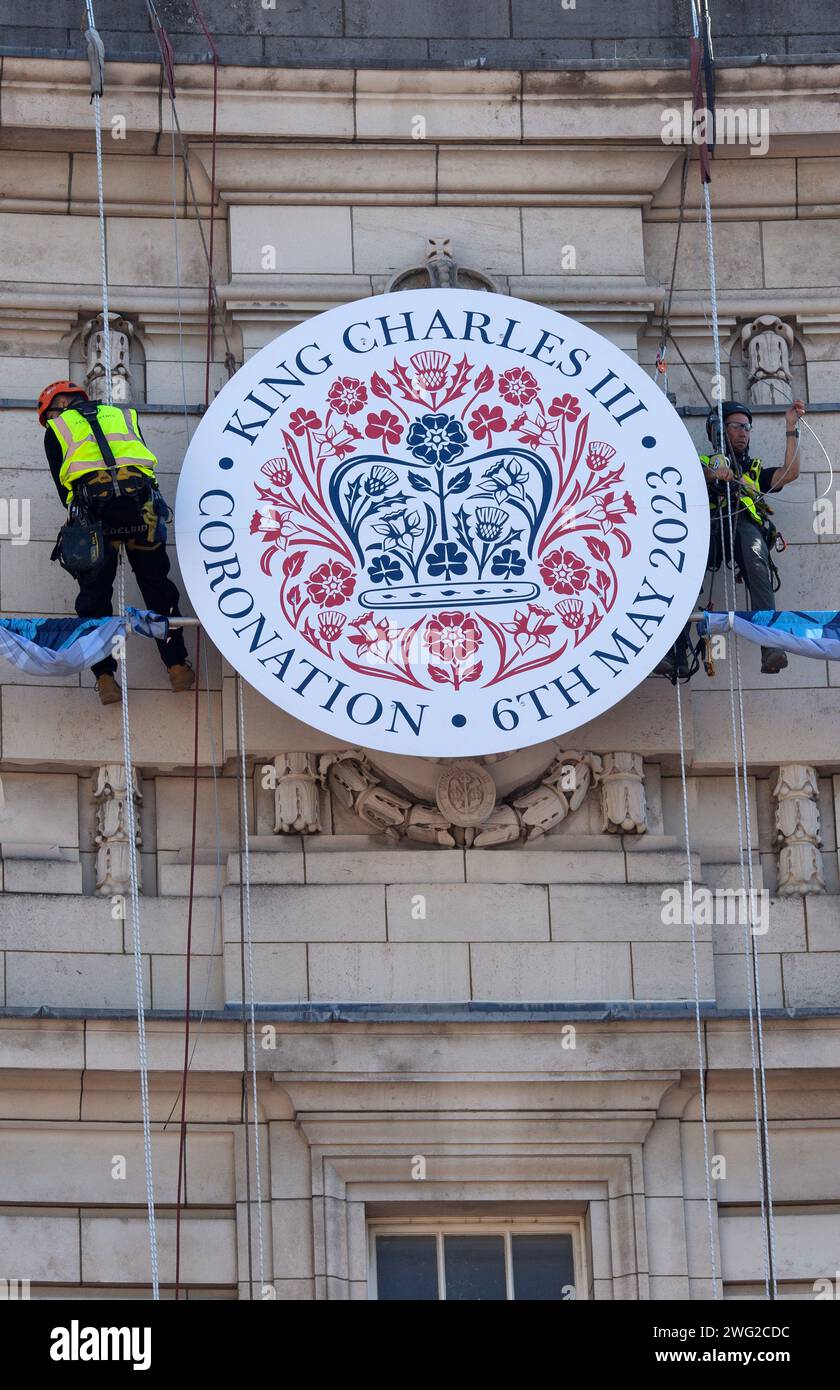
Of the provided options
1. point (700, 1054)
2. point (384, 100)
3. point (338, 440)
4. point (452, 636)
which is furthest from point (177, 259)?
point (700, 1054)

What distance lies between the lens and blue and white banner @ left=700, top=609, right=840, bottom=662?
57.3ft

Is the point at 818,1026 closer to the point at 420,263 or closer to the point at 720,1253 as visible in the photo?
the point at 720,1253

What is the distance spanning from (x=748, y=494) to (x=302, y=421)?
7.62 feet

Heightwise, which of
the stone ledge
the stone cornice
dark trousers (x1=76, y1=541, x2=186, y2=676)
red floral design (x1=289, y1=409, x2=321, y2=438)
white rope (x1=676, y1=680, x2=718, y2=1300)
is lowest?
white rope (x1=676, y1=680, x2=718, y2=1300)

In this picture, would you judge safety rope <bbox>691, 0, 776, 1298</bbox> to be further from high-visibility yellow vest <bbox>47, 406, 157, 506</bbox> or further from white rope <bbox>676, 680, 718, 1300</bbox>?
high-visibility yellow vest <bbox>47, 406, 157, 506</bbox>

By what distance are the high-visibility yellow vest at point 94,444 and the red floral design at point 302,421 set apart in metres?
0.85

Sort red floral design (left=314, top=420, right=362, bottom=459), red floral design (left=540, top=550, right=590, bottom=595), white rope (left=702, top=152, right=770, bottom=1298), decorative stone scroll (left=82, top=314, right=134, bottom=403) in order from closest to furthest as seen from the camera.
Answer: white rope (left=702, top=152, right=770, bottom=1298), red floral design (left=540, top=550, right=590, bottom=595), red floral design (left=314, top=420, right=362, bottom=459), decorative stone scroll (left=82, top=314, right=134, bottom=403)

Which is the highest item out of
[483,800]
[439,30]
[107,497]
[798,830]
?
[439,30]

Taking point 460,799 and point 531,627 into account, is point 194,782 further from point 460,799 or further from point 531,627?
point 531,627

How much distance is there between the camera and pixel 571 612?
1759cm

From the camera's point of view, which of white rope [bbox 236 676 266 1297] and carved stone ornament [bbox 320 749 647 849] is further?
carved stone ornament [bbox 320 749 647 849]

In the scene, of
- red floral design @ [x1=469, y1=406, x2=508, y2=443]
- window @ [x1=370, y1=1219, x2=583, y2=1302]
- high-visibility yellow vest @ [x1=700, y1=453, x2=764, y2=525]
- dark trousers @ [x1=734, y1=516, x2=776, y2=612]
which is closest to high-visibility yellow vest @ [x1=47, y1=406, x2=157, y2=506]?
red floral design @ [x1=469, y1=406, x2=508, y2=443]

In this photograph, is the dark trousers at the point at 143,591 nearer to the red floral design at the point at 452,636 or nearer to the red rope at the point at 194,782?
the red rope at the point at 194,782

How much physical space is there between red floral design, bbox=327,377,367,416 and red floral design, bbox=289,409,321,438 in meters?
0.13
